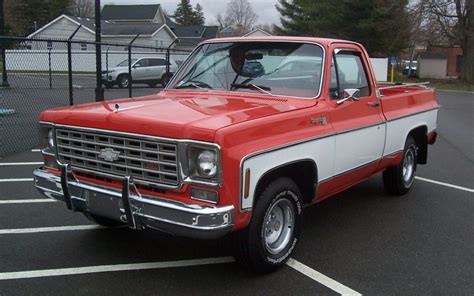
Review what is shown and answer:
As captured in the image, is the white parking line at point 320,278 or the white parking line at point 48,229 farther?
the white parking line at point 48,229

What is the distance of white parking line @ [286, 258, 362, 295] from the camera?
13.0ft

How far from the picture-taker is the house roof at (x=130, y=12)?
64.6 meters

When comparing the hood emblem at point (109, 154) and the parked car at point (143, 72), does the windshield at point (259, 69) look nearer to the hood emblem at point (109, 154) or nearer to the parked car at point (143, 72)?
the hood emblem at point (109, 154)

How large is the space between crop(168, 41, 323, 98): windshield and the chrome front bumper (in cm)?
175

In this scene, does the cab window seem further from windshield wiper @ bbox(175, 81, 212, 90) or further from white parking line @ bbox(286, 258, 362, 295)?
white parking line @ bbox(286, 258, 362, 295)

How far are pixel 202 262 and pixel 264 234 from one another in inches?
27.5

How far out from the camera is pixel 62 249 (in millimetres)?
4668

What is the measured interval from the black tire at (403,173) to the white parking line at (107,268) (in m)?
2.95

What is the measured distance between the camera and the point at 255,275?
4.17m

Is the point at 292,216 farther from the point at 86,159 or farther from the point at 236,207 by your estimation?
the point at 86,159

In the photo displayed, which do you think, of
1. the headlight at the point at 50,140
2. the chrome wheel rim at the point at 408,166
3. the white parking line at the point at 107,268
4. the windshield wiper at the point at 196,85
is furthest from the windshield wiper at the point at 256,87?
the chrome wheel rim at the point at 408,166

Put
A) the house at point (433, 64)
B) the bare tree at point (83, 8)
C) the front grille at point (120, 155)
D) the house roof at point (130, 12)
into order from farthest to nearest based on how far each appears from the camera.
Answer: the bare tree at point (83, 8) → the house roof at point (130, 12) → the house at point (433, 64) → the front grille at point (120, 155)

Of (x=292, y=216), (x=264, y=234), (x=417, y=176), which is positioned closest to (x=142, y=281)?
(x=264, y=234)

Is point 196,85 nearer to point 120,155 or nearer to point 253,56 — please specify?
point 253,56
